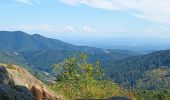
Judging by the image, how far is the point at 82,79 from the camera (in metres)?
133

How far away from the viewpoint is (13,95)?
33.8m

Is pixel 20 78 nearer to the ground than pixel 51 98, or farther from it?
farther from it

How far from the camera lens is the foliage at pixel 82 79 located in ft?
404

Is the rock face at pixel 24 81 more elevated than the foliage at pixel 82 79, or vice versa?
the rock face at pixel 24 81

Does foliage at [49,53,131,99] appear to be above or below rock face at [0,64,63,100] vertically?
below

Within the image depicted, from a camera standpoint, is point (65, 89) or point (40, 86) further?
point (65, 89)

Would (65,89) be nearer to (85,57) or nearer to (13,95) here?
(85,57)

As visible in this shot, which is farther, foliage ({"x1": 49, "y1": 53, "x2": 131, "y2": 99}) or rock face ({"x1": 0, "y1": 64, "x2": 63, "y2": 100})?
foliage ({"x1": 49, "y1": 53, "x2": 131, "y2": 99})

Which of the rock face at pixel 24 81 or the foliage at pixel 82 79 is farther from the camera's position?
the foliage at pixel 82 79

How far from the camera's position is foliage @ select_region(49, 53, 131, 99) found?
123 meters

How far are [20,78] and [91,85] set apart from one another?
75.2m

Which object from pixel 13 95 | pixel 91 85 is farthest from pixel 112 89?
pixel 13 95

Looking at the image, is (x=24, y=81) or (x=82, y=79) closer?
(x=24, y=81)

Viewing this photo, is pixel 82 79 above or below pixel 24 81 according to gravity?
below
